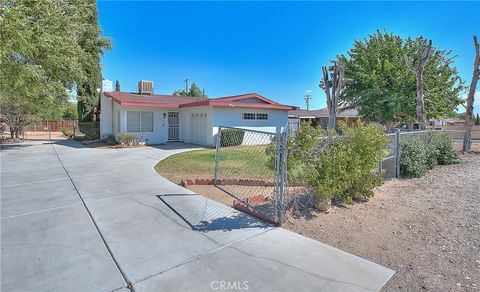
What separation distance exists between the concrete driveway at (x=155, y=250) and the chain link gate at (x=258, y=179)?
1.15ft

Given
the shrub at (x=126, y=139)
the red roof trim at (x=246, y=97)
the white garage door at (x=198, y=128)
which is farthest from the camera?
the white garage door at (x=198, y=128)

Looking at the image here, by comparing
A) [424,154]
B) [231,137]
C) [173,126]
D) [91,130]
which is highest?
[173,126]

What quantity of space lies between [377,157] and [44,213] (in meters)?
6.00

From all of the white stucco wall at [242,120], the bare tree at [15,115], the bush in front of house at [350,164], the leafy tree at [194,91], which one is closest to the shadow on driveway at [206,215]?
the bush in front of house at [350,164]

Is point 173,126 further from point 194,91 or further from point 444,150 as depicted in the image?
point 194,91

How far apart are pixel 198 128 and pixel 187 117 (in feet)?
4.97

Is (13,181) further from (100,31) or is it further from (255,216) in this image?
(100,31)

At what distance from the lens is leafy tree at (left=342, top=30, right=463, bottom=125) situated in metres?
17.5

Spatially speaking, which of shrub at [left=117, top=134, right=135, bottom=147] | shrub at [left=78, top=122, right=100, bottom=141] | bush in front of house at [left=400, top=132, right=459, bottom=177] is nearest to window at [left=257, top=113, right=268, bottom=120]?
shrub at [left=117, top=134, right=135, bottom=147]

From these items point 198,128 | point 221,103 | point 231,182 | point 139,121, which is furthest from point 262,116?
point 231,182

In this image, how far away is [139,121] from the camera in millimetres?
16672

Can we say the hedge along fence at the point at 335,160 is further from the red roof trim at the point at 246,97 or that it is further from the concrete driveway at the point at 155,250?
the red roof trim at the point at 246,97

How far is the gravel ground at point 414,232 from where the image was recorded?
2918 millimetres

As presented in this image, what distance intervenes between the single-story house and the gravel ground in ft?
33.5
